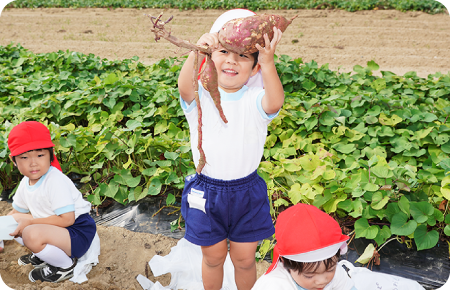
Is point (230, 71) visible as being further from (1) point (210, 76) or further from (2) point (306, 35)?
(2) point (306, 35)

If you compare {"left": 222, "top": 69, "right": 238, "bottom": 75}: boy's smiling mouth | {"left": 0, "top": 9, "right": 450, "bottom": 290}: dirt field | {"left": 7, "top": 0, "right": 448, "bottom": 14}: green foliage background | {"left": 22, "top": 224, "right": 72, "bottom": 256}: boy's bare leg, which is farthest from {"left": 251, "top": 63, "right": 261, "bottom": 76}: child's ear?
{"left": 7, "top": 0, "right": 448, "bottom": 14}: green foliage background

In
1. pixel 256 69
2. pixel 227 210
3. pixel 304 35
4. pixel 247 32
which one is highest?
pixel 247 32

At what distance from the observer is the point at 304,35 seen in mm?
7918

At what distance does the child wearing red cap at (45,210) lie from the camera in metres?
2.08

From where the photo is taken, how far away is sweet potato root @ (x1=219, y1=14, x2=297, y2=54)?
1.36 meters

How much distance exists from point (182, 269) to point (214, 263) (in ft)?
1.69

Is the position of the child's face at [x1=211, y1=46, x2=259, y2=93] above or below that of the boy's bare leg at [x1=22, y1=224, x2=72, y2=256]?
above

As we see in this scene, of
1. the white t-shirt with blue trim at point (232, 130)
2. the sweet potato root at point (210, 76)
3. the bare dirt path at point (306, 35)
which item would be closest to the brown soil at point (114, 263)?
the white t-shirt with blue trim at point (232, 130)

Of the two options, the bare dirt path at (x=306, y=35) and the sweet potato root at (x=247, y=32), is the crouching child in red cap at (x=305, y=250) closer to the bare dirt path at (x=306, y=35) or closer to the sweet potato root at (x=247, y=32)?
the sweet potato root at (x=247, y=32)

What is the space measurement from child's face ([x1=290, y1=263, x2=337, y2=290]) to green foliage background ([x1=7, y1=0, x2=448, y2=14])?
9324 mm

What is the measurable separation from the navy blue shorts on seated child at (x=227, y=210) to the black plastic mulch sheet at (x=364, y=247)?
967 mm

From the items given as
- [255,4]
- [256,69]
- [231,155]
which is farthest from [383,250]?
[255,4]

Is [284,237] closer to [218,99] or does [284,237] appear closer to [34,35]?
[218,99]

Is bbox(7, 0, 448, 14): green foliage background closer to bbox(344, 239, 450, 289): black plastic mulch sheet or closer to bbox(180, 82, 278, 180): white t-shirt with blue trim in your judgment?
bbox(344, 239, 450, 289): black plastic mulch sheet
